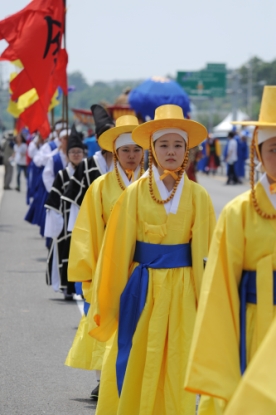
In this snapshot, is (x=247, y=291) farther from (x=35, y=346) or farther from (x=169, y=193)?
(x=35, y=346)

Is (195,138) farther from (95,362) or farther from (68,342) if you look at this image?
(68,342)

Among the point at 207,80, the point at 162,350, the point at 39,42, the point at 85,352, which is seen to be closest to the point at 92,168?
the point at 85,352

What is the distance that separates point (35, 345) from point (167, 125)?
A: 311 centimetres

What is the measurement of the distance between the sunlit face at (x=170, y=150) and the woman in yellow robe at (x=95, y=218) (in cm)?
98

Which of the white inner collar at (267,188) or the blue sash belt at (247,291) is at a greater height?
the white inner collar at (267,188)

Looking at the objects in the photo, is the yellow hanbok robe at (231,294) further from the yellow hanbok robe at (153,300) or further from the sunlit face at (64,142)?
the sunlit face at (64,142)

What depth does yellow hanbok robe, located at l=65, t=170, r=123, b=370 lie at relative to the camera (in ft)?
20.0

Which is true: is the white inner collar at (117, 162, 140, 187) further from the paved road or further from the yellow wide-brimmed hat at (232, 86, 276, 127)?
the yellow wide-brimmed hat at (232, 86, 276, 127)

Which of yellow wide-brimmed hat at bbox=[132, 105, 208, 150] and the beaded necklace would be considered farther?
yellow wide-brimmed hat at bbox=[132, 105, 208, 150]

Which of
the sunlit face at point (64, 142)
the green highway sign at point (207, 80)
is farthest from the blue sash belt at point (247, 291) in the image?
the green highway sign at point (207, 80)

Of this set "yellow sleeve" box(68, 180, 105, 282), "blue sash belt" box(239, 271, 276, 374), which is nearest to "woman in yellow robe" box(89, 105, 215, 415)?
"yellow sleeve" box(68, 180, 105, 282)

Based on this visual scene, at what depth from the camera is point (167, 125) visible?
5.21 m

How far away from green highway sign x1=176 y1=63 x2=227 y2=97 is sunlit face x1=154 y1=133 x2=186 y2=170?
52492 mm

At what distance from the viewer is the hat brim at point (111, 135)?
6.25 metres
